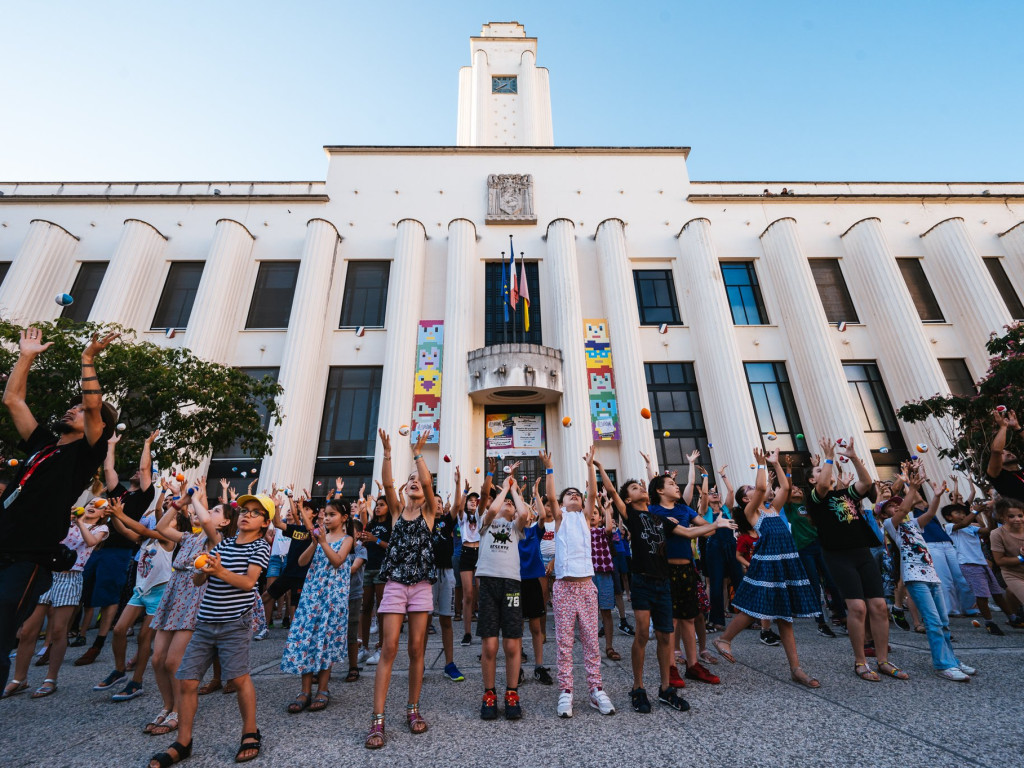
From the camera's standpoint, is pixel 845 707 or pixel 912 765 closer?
pixel 912 765

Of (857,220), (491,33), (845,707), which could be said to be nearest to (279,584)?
(845,707)

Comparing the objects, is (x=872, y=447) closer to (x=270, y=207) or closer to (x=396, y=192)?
(x=396, y=192)

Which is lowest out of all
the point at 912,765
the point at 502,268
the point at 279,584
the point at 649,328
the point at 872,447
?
the point at 912,765

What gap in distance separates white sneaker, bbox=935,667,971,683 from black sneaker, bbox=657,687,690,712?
8.90 feet

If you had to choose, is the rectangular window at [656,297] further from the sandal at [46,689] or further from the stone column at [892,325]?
the sandal at [46,689]

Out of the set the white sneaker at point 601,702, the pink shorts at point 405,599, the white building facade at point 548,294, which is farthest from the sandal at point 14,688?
the white building facade at point 548,294

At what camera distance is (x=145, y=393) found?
10781 millimetres

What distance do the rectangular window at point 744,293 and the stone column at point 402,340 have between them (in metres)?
12.5

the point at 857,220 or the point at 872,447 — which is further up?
the point at 857,220

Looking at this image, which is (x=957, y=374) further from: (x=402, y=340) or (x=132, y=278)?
(x=132, y=278)

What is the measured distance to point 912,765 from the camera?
2.77m

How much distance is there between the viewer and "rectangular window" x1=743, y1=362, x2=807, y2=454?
18.2 m

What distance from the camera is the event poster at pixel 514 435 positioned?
1803 cm

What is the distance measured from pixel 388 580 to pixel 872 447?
66.5 ft
